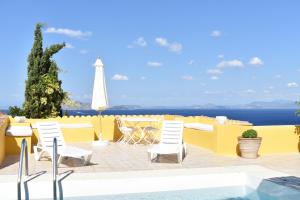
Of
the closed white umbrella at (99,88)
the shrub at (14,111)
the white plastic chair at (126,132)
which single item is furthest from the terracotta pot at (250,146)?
the shrub at (14,111)

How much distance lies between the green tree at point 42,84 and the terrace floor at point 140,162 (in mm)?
6101

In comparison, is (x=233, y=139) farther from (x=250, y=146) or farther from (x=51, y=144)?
(x=51, y=144)

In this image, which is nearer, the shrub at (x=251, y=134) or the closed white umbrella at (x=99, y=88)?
the shrub at (x=251, y=134)

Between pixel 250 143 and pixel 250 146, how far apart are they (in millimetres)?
79

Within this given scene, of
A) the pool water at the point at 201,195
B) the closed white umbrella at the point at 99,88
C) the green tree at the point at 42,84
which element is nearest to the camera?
the pool water at the point at 201,195

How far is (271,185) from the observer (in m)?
6.42

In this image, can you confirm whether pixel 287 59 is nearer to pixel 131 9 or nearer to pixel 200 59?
pixel 200 59

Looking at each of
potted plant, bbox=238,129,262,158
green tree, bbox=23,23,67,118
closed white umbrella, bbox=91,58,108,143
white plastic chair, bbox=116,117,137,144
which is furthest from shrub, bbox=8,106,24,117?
potted plant, bbox=238,129,262,158

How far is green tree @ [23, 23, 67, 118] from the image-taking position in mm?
15828

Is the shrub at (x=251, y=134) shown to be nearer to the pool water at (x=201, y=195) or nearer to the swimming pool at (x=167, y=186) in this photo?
the swimming pool at (x=167, y=186)

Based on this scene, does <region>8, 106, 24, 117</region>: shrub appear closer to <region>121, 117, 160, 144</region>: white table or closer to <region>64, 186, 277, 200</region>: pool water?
<region>121, 117, 160, 144</region>: white table

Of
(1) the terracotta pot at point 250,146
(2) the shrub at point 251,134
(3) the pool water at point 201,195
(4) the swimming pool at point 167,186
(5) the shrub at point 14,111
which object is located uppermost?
(5) the shrub at point 14,111

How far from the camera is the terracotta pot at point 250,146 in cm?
943

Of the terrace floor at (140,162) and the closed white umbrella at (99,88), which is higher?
the closed white umbrella at (99,88)
